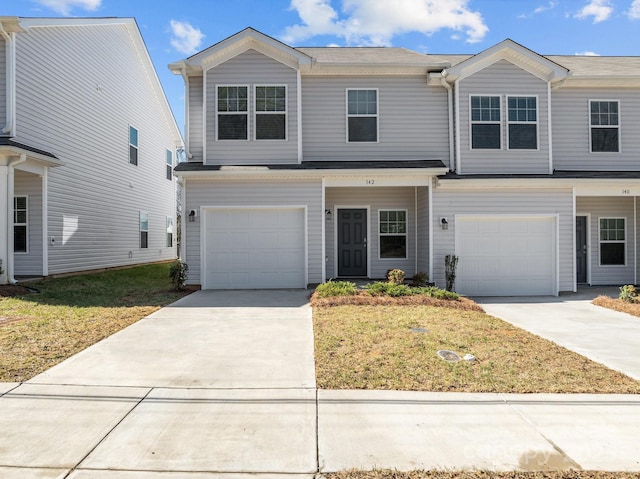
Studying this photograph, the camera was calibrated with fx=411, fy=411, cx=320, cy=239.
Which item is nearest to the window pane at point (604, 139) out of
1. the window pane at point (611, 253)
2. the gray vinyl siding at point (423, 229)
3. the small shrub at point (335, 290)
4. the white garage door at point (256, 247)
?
the window pane at point (611, 253)

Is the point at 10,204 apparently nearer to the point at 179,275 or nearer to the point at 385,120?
the point at 179,275

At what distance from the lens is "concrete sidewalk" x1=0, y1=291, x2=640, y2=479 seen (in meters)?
3.02

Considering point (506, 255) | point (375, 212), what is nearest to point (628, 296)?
point (506, 255)

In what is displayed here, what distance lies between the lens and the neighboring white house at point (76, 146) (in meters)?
10.8

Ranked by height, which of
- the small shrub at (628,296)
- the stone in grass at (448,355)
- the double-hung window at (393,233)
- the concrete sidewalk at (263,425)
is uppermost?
the double-hung window at (393,233)

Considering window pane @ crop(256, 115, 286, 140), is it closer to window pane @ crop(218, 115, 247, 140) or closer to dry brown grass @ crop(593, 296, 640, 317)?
window pane @ crop(218, 115, 247, 140)

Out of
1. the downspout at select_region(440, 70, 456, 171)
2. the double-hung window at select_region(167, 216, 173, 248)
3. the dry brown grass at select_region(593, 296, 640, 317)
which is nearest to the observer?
the dry brown grass at select_region(593, 296, 640, 317)

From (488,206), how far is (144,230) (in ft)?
48.4

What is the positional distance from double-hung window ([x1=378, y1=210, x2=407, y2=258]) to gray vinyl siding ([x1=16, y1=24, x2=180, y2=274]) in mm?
9862

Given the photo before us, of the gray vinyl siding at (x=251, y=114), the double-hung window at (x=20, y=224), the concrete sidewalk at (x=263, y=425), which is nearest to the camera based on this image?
the concrete sidewalk at (x=263, y=425)

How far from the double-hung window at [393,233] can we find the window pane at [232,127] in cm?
482

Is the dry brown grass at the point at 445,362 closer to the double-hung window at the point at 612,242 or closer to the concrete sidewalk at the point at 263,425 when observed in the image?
the concrete sidewalk at the point at 263,425

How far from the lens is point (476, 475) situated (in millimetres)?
2873

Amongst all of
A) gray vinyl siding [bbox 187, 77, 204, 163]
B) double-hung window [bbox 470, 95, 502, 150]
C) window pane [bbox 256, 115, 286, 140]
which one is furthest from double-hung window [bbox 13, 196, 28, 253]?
double-hung window [bbox 470, 95, 502, 150]
